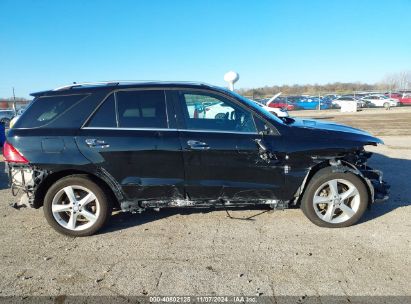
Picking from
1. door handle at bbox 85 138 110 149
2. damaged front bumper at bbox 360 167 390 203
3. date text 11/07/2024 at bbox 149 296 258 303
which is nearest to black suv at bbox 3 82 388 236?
door handle at bbox 85 138 110 149

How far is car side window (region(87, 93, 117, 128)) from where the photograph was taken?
401 centimetres

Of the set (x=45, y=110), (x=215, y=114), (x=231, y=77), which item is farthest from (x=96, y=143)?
(x=231, y=77)

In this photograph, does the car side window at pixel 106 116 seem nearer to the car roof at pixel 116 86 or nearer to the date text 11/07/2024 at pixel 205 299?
the car roof at pixel 116 86

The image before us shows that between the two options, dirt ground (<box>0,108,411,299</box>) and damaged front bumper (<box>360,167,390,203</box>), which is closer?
dirt ground (<box>0,108,411,299</box>)

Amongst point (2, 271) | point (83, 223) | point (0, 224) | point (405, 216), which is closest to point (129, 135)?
point (83, 223)

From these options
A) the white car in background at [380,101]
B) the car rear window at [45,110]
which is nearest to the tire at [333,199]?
the car rear window at [45,110]

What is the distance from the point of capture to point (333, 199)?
13.5ft

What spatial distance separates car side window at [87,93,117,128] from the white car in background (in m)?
35.7

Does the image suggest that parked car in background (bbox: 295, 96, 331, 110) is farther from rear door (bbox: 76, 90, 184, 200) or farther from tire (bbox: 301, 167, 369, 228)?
rear door (bbox: 76, 90, 184, 200)

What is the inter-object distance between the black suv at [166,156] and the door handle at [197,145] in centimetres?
1

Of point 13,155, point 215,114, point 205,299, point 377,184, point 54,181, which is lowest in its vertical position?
point 205,299

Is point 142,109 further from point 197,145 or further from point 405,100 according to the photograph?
point 405,100

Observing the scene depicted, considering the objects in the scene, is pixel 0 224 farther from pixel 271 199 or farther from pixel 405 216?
pixel 405 216

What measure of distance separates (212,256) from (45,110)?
2.63 meters
